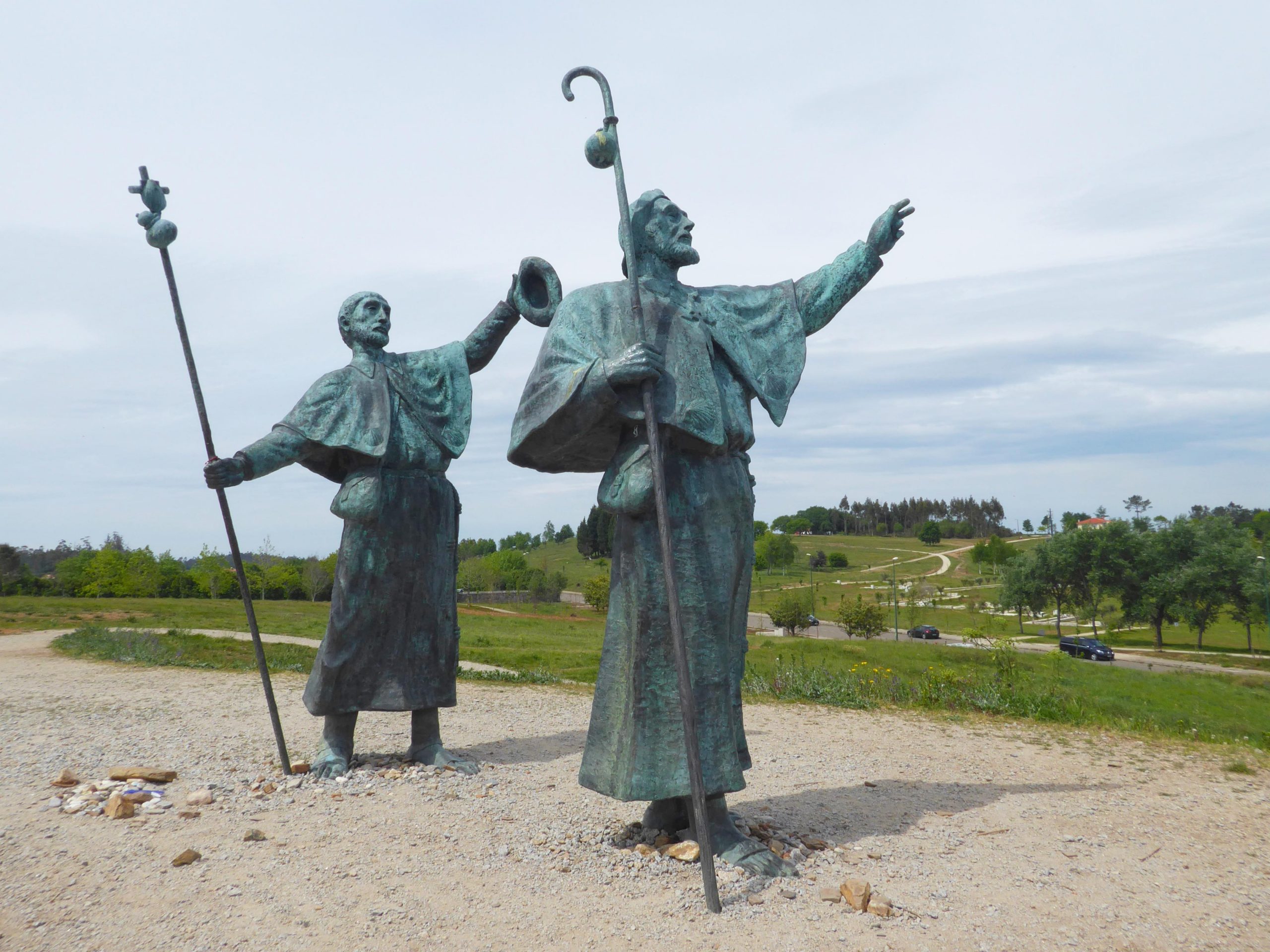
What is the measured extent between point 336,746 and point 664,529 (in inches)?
145

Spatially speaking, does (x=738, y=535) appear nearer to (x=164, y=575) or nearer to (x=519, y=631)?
(x=519, y=631)

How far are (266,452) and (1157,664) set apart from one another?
120ft

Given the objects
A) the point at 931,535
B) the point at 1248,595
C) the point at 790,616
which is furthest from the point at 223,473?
the point at 931,535

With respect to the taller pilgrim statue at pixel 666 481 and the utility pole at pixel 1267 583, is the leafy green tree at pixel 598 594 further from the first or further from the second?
the taller pilgrim statue at pixel 666 481

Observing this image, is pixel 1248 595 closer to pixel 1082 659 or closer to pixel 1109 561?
pixel 1109 561

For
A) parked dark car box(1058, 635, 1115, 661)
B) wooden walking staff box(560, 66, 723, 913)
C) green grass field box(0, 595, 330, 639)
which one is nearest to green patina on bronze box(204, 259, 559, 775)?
wooden walking staff box(560, 66, 723, 913)

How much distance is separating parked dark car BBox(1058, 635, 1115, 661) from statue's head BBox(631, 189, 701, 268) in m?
35.6

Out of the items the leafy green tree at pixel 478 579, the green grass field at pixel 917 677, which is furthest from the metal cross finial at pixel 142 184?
the leafy green tree at pixel 478 579

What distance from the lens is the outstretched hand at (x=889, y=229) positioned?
4.53 meters

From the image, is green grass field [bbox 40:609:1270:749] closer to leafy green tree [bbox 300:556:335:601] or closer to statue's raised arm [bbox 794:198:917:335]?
statue's raised arm [bbox 794:198:917:335]

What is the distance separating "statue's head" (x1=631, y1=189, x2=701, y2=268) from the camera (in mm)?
4375

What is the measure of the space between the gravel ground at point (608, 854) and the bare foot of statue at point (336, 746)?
0.19 m

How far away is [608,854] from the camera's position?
4.20 meters

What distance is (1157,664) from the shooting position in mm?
34000
